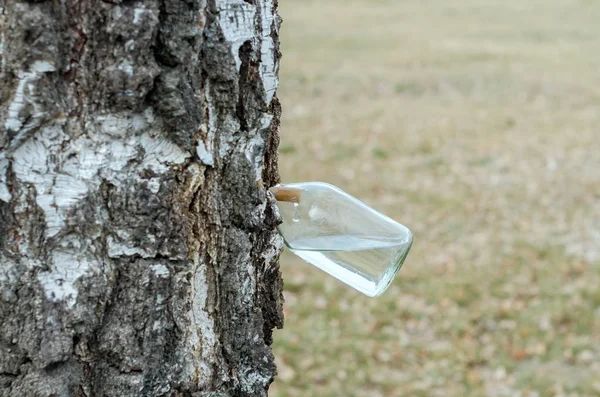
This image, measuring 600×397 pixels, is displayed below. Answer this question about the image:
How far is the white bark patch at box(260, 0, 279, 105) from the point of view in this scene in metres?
1.20

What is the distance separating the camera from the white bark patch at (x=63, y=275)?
1.08 metres

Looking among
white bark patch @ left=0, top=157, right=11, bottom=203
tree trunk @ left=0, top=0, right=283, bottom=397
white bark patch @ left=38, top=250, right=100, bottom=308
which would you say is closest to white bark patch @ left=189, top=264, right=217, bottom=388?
tree trunk @ left=0, top=0, right=283, bottom=397

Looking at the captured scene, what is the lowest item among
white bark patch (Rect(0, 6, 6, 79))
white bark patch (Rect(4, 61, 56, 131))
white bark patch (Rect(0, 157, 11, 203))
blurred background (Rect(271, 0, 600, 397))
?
blurred background (Rect(271, 0, 600, 397))

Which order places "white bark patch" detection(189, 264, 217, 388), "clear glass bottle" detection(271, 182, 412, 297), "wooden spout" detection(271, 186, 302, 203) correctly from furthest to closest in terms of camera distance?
"clear glass bottle" detection(271, 182, 412, 297), "wooden spout" detection(271, 186, 302, 203), "white bark patch" detection(189, 264, 217, 388)

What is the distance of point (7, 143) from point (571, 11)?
21251 millimetres

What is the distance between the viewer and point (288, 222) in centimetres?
162

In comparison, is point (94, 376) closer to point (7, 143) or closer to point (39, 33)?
point (7, 143)

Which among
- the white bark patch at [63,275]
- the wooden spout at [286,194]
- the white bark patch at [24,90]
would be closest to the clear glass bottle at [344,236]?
the wooden spout at [286,194]

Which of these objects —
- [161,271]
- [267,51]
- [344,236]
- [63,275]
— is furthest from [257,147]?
[344,236]

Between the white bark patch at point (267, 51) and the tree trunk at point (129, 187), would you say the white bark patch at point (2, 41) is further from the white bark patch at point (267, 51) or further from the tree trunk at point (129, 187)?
the white bark patch at point (267, 51)

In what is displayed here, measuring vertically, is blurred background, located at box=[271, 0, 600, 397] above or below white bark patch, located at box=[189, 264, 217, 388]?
below

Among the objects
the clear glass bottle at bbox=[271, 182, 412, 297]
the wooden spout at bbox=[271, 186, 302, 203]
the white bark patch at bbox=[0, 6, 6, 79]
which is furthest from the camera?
the clear glass bottle at bbox=[271, 182, 412, 297]

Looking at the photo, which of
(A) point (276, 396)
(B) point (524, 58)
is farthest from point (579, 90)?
(A) point (276, 396)

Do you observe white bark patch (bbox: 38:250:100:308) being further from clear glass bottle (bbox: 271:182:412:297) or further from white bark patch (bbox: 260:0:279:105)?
clear glass bottle (bbox: 271:182:412:297)
